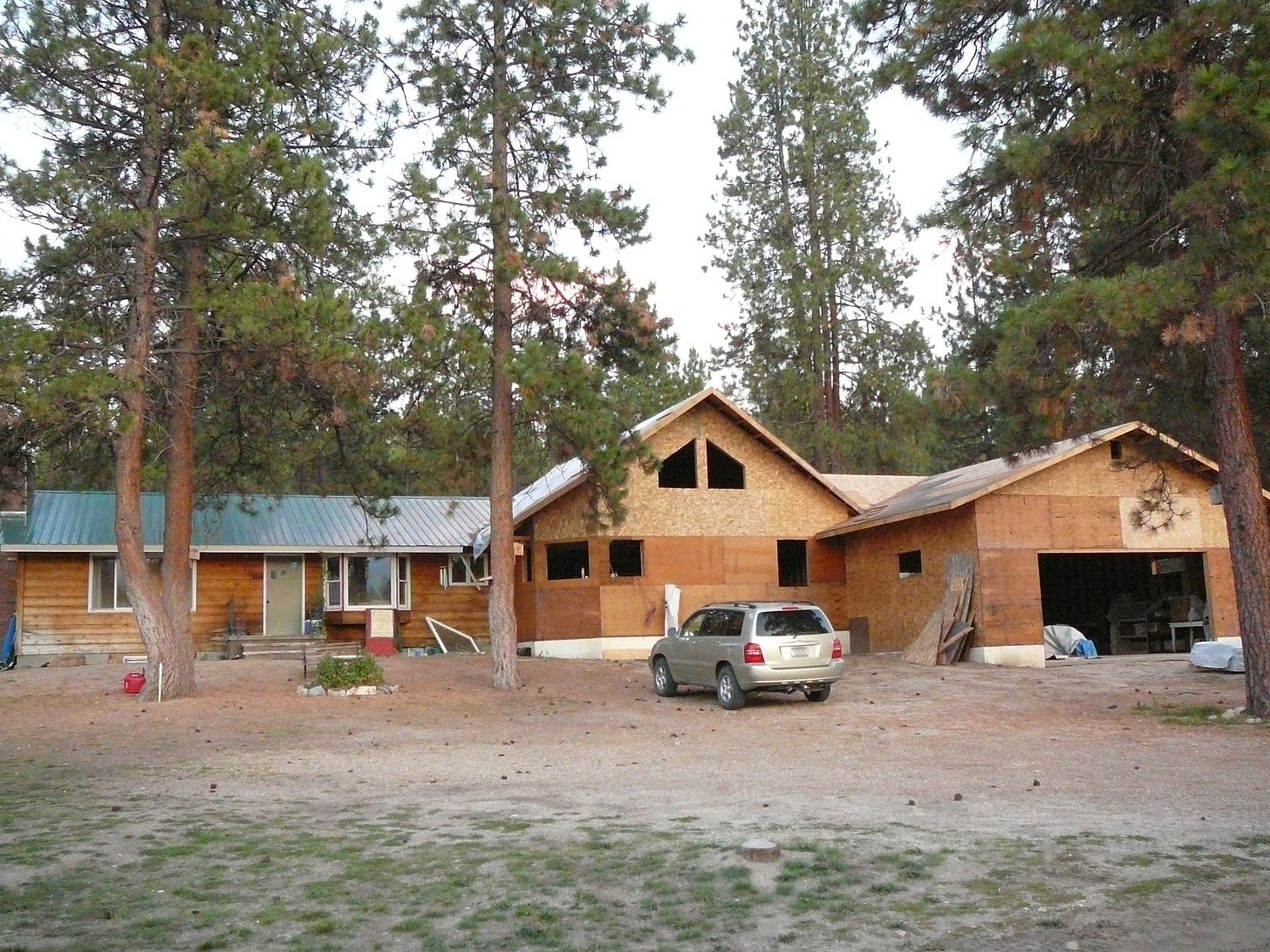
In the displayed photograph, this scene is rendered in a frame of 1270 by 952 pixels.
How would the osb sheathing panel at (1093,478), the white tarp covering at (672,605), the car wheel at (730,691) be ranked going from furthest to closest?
the white tarp covering at (672,605) → the osb sheathing panel at (1093,478) → the car wheel at (730,691)

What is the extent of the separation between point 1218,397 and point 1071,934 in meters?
11.7

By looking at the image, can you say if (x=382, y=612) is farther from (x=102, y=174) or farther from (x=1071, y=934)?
(x=1071, y=934)

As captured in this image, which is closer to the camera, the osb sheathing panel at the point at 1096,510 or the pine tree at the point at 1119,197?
the pine tree at the point at 1119,197

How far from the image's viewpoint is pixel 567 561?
30.6m

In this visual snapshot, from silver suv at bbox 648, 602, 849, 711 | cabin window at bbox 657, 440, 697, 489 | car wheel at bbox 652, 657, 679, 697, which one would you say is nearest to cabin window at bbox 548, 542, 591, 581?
cabin window at bbox 657, 440, 697, 489

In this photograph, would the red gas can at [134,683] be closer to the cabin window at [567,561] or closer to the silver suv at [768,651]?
the silver suv at [768,651]

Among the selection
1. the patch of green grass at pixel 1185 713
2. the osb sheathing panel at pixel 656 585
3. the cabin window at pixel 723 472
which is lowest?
the patch of green grass at pixel 1185 713

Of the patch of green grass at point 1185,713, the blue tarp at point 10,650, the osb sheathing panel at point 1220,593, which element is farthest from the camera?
the blue tarp at point 10,650

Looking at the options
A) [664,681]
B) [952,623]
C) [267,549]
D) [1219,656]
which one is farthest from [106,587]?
[1219,656]

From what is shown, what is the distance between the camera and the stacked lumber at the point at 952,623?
2517cm

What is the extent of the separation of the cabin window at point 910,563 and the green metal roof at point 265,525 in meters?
10.8

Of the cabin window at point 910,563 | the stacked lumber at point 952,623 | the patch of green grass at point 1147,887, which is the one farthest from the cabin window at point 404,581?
the patch of green grass at point 1147,887

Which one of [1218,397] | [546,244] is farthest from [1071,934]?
[546,244]

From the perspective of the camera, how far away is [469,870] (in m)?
7.49
